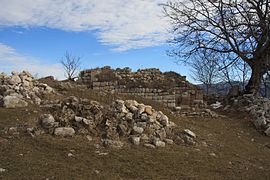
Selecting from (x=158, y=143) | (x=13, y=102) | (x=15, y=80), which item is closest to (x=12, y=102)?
(x=13, y=102)

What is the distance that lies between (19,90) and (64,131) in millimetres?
2975

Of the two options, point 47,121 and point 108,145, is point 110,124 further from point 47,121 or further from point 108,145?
point 47,121

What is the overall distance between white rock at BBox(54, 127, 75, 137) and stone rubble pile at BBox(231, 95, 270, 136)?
5.69m

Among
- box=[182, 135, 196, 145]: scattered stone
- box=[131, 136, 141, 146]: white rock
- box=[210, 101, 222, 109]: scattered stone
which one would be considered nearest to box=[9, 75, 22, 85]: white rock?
box=[131, 136, 141, 146]: white rock

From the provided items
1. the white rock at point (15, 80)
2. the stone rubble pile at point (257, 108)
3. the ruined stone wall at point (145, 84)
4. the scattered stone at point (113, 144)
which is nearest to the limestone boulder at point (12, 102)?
the white rock at point (15, 80)

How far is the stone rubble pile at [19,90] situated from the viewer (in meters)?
8.20

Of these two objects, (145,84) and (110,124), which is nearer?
(110,124)

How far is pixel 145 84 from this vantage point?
15562 mm

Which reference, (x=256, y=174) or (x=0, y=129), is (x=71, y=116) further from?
(x=256, y=174)

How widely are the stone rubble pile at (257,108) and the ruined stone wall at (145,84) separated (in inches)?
82.3

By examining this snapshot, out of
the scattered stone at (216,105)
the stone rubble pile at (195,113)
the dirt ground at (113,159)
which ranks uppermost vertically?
the scattered stone at (216,105)

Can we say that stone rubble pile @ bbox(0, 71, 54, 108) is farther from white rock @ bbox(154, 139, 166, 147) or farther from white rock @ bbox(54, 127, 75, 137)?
white rock @ bbox(154, 139, 166, 147)

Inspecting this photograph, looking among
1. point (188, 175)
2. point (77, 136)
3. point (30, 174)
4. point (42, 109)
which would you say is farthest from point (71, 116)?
point (188, 175)

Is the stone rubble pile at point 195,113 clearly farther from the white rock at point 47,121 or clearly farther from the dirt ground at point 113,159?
the white rock at point 47,121
